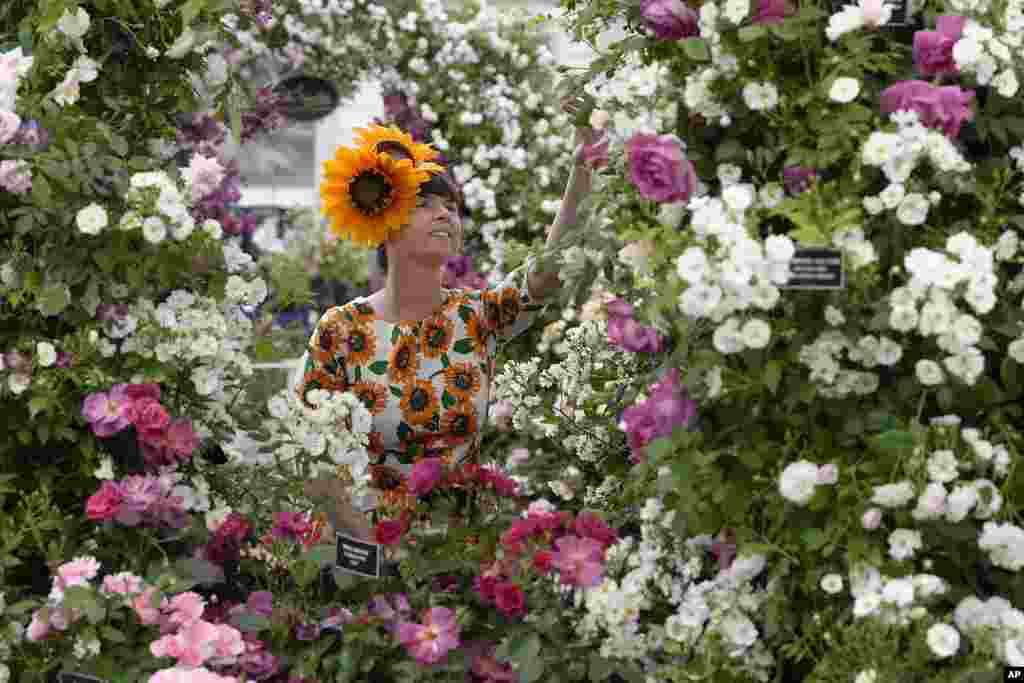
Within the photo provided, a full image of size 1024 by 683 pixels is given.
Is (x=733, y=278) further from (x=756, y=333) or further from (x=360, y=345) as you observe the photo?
(x=360, y=345)

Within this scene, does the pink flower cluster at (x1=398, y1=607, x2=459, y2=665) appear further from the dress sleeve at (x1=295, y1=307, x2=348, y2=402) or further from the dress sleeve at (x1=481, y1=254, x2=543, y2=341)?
the dress sleeve at (x1=481, y1=254, x2=543, y2=341)

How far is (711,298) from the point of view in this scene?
5.04 feet

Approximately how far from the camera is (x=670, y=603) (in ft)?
6.05

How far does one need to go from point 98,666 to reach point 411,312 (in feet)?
3.30

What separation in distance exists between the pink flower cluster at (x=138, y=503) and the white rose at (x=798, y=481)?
101 cm

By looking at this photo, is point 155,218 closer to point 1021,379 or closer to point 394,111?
point 1021,379

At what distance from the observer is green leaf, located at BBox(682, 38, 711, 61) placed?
168 centimetres

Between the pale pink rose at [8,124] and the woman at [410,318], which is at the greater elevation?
the pale pink rose at [8,124]

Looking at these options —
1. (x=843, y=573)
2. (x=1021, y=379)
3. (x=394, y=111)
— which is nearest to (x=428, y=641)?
(x=843, y=573)

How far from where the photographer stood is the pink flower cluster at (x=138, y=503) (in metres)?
1.95

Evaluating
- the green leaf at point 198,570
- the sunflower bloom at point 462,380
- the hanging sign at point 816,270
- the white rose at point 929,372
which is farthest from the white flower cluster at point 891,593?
the sunflower bloom at point 462,380

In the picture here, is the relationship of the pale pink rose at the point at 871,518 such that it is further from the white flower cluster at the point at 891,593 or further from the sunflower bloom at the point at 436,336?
the sunflower bloom at the point at 436,336

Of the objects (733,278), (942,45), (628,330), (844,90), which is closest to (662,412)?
(628,330)

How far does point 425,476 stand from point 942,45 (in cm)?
107
